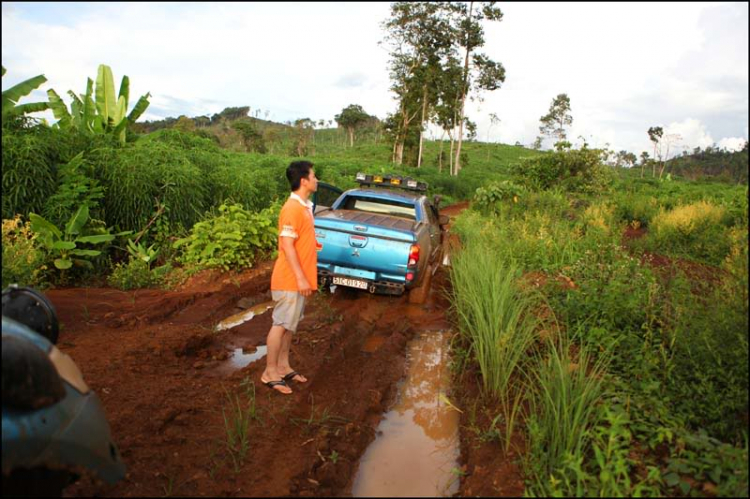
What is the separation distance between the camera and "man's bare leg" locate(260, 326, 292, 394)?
15.2 feet

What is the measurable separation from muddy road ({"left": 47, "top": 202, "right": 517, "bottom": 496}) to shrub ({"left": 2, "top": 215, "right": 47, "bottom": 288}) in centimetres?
43

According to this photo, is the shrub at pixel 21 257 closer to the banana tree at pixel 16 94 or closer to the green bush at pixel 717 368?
the banana tree at pixel 16 94

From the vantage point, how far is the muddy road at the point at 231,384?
11.1 feet

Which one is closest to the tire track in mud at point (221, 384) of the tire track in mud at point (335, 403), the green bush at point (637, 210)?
the tire track in mud at point (335, 403)

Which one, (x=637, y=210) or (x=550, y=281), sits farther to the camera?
(x=637, y=210)

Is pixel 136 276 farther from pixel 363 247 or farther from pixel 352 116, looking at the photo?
pixel 352 116

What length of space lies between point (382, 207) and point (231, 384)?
15.4 feet

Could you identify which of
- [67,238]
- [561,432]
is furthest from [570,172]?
[561,432]

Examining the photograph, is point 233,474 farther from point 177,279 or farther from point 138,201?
point 138,201

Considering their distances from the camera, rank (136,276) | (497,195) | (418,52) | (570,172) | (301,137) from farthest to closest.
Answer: (301,137), (418,52), (570,172), (497,195), (136,276)

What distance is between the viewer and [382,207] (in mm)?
8750

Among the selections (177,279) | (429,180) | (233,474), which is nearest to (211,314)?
(177,279)

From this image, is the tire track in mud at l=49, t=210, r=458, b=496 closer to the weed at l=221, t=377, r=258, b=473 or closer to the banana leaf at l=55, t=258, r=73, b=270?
the weed at l=221, t=377, r=258, b=473

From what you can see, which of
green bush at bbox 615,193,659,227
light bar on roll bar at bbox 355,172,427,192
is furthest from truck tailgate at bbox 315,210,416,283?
green bush at bbox 615,193,659,227
